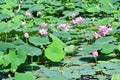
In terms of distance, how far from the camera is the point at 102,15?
127 inches

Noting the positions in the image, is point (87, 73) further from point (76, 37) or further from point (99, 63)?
point (76, 37)

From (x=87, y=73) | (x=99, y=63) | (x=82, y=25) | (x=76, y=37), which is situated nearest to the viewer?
(x=87, y=73)

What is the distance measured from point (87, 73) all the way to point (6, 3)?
1768 mm

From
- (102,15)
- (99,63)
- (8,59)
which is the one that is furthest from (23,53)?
(102,15)

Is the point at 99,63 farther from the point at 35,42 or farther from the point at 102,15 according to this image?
the point at 102,15

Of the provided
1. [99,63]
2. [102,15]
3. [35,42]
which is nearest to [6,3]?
[102,15]

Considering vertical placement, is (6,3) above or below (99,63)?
above

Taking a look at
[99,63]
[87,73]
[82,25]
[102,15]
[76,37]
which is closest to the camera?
[87,73]

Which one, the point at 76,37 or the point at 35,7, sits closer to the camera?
the point at 76,37

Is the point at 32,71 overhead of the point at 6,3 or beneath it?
beneath

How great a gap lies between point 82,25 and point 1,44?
87 centimetres

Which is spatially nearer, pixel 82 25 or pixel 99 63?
pixel 99 63

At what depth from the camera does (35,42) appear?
80.0 inches

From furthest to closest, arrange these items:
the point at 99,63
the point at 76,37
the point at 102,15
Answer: the point at 102,15 → the point at 76,37 → the point at 99,63
